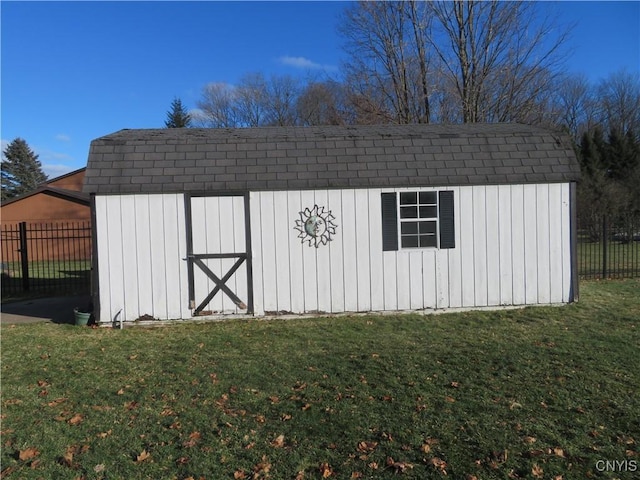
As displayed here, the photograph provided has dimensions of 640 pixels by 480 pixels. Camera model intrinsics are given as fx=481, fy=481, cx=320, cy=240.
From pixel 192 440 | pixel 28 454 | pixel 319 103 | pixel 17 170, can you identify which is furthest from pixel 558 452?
pixel 17 170

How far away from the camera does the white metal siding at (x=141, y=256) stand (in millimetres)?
8484

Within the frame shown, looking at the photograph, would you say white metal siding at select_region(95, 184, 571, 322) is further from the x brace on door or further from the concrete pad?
the concrete pad

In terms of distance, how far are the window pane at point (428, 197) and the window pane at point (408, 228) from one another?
465mm

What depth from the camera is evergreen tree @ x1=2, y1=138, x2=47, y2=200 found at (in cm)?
5419

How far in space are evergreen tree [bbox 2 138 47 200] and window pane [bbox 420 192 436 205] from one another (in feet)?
186

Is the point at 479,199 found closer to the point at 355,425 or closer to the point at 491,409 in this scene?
the point at 491,409

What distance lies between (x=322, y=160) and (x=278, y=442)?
237 inches

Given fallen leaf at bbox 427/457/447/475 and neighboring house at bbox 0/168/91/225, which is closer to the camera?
fallen leaf at bbox 427/457/447/475

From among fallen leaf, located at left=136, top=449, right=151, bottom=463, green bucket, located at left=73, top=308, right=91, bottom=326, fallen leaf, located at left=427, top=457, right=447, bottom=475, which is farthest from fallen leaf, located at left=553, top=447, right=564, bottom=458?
green bucket, located at left=73, top=308, right=91, bottom=326

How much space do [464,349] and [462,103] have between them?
21.9 metres

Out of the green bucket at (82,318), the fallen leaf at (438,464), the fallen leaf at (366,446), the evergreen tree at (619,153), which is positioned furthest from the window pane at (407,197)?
the evergreen tree at (619,153)

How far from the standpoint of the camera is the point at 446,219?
8.94 m

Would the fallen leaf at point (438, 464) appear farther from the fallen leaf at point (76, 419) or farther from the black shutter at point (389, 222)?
the black shutter at point (389, 222)

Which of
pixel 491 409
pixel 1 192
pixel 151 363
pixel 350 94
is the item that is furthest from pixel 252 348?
pixel 1 192
